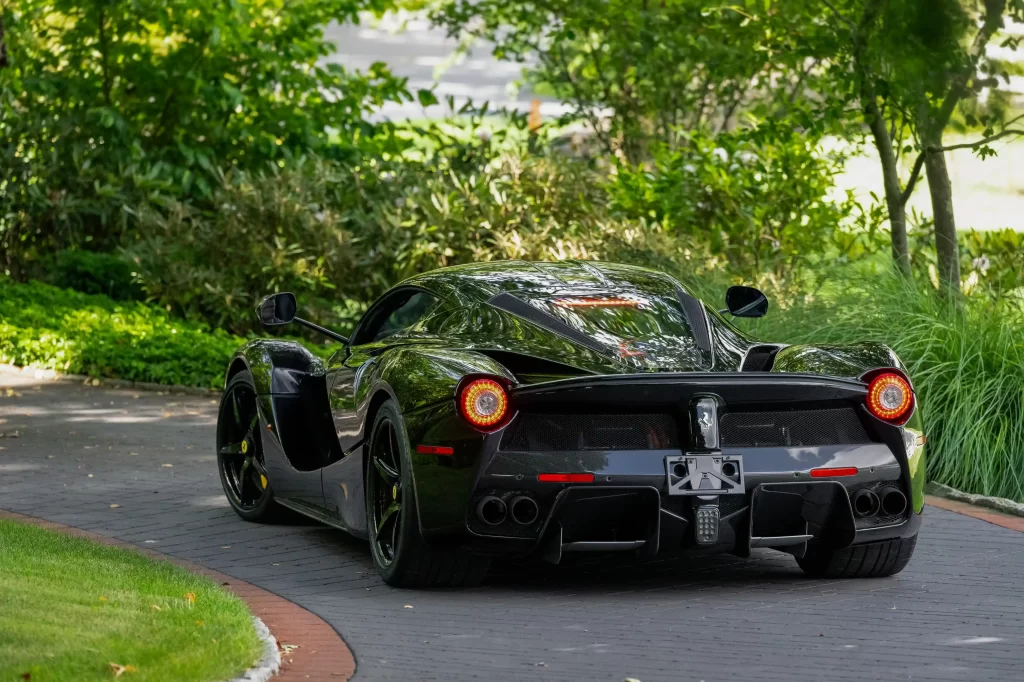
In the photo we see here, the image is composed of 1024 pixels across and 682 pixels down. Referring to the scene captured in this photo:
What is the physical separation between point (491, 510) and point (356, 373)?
51.7 inches

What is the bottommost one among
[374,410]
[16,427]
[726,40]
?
[16,427]

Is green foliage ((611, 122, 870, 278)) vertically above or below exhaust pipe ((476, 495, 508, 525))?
above

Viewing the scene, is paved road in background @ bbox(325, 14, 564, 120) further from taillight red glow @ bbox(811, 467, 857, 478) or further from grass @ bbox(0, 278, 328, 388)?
taillight red glow @ bbox(811, 467, 857, 478)

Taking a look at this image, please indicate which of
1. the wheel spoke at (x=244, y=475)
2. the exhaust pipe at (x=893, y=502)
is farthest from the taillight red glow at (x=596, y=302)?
the wheel spoke at (x=244, y=475)

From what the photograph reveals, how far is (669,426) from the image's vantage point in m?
6.45

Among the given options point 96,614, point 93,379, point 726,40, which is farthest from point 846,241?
point 96,614

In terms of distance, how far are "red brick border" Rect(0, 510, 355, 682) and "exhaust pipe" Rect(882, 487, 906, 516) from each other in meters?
2.30

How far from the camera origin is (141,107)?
19.9 m

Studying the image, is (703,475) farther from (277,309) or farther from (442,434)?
(277,309)

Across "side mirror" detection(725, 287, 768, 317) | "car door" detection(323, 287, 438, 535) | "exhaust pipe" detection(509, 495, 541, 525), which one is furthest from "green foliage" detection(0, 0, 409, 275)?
"exhaust pipe" detection(509, 495, 541, 525)

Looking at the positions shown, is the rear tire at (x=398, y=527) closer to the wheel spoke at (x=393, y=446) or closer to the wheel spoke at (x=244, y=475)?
the wheel spoke at (x=393, y=446)

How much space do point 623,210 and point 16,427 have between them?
22.1ft

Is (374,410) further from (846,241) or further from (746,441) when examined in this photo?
(846,241)

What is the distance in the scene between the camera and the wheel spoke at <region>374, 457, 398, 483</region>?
690 cm
